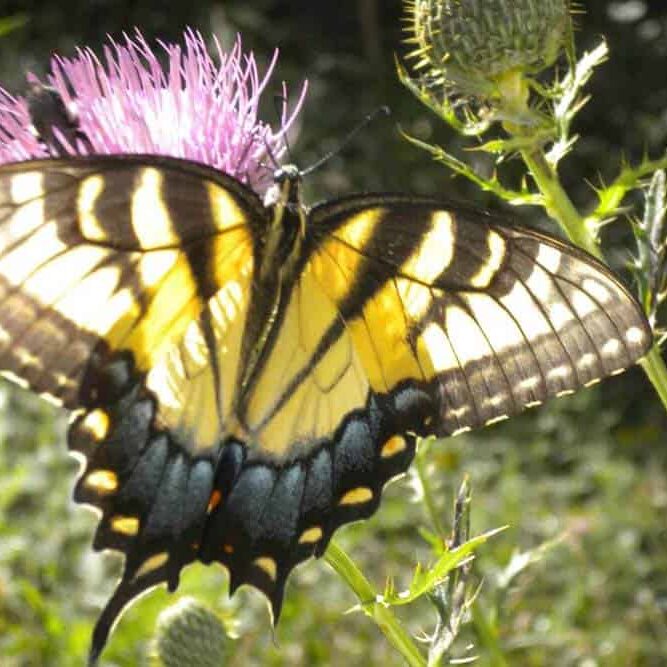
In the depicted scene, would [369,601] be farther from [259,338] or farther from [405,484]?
[405,484]

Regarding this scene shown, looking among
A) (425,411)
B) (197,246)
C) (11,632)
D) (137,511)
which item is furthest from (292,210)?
(11,632)

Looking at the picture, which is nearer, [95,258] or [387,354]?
[95,258]

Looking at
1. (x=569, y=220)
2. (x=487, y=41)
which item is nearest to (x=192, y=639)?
(x=569, y=220)

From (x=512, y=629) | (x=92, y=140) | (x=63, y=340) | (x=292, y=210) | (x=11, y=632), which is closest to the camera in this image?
(x=63, y=340)

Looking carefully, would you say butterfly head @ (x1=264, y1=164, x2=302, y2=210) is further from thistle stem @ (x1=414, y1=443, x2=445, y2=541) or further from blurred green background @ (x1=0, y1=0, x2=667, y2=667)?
blurred green background @ (x1=0, y1=0, x2=667, y2=667)

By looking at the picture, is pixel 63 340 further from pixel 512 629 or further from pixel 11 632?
pixel 512 629

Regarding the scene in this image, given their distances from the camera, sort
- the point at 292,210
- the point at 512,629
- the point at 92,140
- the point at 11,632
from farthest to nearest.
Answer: the point at 512,629 → the point at 11,632 → the point at 92,140 → the point at 292,210
